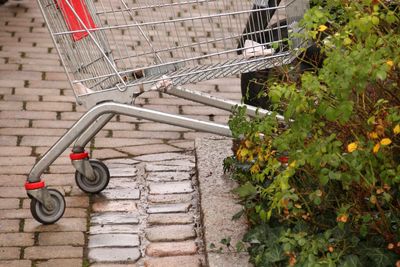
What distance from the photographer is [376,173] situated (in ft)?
11.0

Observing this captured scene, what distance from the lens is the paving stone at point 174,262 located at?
4191 millimetres

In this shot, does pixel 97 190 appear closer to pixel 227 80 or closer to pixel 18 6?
pixel 227 80

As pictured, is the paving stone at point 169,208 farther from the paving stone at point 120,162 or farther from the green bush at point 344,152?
the green bush at point 344,152

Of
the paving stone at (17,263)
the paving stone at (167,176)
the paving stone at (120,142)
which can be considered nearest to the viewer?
the paving stone at (17,263)

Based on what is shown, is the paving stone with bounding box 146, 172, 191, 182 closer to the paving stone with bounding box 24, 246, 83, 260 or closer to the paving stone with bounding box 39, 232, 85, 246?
the paving stone with bounding box 39, 232, 85, 246

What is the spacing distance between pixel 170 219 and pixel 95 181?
483 mm

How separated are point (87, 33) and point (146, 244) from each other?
992 millimetres

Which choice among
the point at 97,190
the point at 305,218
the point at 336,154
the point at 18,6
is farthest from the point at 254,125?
the point at 18,6

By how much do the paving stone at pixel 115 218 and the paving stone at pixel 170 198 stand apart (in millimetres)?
188

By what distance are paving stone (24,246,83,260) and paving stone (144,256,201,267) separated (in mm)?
325

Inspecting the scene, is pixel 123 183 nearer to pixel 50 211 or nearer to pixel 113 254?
pixel 50 211

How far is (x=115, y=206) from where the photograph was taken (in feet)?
15.8

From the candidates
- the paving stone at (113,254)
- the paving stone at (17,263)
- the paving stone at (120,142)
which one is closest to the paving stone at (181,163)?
the paving stone at (120,142)

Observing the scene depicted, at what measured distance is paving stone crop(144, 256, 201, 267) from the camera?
13.8 feet
